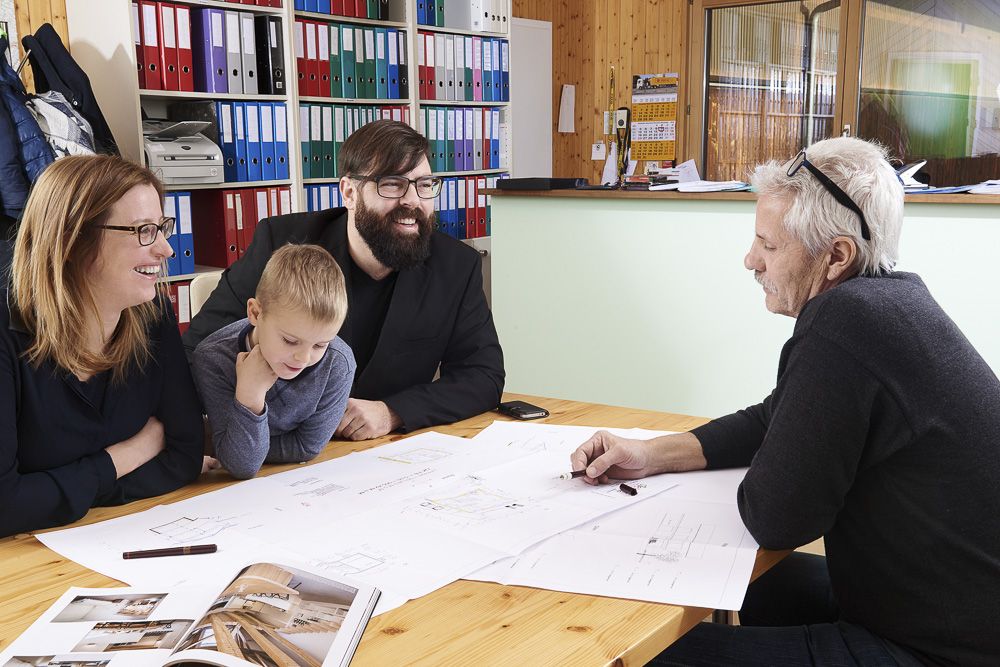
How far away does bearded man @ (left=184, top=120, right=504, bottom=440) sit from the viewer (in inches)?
80.7

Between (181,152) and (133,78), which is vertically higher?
(133,78)

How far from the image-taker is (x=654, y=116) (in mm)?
6492

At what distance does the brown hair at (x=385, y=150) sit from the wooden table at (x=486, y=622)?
44.6 inches

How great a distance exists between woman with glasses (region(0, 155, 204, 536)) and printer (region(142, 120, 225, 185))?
7.07 ft

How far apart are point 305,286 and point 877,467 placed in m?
0.84

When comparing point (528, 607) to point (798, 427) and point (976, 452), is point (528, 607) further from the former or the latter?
point (976, 452)

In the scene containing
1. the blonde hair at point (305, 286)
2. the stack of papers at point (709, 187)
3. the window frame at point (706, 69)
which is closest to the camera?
the blonde hair at point (305, 286)

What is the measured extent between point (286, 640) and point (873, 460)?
29.6 inches

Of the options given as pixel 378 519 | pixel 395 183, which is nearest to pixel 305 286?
pixel 378 519

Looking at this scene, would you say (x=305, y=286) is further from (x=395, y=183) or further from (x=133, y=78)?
(x=133, y=78)

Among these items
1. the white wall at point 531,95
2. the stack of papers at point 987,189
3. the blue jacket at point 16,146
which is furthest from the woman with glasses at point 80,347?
the white wall at point 531,95

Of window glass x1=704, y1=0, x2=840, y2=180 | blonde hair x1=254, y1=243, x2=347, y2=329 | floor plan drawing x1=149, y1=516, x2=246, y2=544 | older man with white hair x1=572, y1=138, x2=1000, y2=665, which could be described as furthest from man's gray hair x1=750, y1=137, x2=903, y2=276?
window glass x1=704, y1=0, x2=840, y2=180

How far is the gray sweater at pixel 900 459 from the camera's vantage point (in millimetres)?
1170

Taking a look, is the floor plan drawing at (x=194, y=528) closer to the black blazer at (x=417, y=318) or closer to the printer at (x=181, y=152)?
the black blazer at (x=417, y=318)
